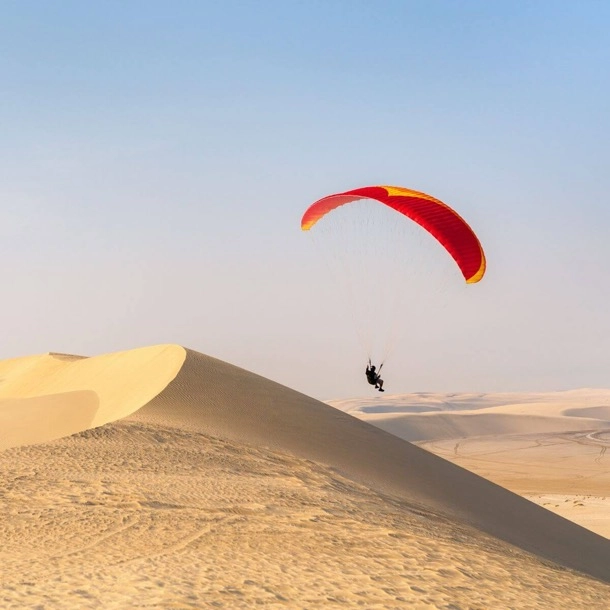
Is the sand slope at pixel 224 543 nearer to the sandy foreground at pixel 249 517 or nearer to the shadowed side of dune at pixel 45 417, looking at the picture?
the sandy foreground at pixel 249 517

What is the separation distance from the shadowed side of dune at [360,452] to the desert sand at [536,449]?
21.0 feet

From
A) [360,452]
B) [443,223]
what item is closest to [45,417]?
[360,452]

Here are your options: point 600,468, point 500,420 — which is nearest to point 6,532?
point 600,468

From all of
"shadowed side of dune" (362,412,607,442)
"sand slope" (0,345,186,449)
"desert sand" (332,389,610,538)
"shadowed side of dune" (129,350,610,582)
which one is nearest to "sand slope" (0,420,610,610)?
"shadowed side of dune" (129,350,610,582)

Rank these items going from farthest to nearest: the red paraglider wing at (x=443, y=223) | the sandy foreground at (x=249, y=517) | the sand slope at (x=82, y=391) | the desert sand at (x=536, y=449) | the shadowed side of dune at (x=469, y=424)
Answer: the shadowed side of dune at (x=469, y=424)
the desert sand at (x=536, y=449)
the sand slope at (x=82, y=391)
the red paraglider wing at (x=443, y=223)
the sandy foreground at (x=249, y=517)

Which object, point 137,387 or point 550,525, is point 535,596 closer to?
point 550,525

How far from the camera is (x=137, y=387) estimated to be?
20219 mm

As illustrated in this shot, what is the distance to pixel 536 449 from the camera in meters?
56.9

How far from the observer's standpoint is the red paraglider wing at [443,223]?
16984 mm

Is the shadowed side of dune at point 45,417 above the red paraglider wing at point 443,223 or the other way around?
the other way around

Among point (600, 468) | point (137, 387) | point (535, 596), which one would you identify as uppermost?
point (137, 387)

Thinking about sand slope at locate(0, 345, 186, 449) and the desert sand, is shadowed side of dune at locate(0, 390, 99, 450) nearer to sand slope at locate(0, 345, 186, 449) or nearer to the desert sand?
sand slope at locate(0, 345, 186, 449)

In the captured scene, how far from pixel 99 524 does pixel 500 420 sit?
242 feet

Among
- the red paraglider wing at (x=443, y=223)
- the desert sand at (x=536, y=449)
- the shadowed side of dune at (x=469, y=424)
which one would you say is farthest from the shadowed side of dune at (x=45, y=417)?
the shadowed side of dune at (x=469, y=424)
